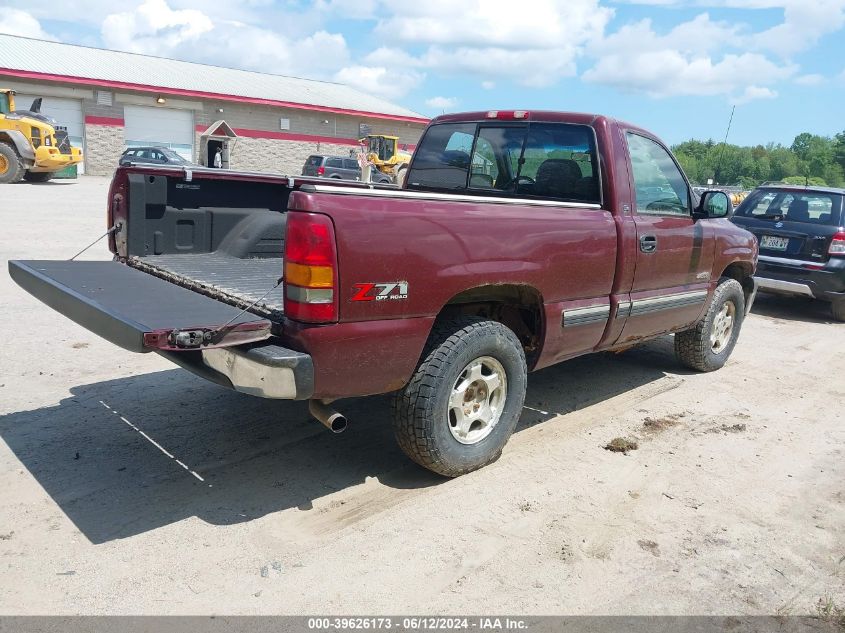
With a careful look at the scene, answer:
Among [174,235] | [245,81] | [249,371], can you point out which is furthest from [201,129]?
[249,371]

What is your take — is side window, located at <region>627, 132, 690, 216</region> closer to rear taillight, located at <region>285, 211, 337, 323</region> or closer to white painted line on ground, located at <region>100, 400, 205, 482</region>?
rear taillight, located at <region>285, 211, 337, 323</region>

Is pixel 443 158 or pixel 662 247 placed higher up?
pixel 443 158

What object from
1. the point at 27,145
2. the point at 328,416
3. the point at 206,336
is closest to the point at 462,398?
the point at 328,416

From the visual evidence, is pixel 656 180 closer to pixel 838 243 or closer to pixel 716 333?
pixel 716 333

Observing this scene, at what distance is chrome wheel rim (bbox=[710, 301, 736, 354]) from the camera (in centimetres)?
646

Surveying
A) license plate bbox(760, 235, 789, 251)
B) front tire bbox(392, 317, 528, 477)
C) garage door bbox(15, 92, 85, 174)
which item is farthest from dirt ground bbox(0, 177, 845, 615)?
garage door bbox(15, 92, 85, 174)

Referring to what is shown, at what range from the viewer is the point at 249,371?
314cm

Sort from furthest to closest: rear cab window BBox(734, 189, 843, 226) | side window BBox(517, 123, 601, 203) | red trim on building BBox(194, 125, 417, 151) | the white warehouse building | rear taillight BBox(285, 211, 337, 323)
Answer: red trim on building BBox(194, 125, 417, 151) < the white warehouse building < rear cab window BBox(734, 189, 843, 226) < side window BBox(517, 123, 601, 203) < rear taillight BBox(285, 211, 337, 323)

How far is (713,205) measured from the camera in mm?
5566

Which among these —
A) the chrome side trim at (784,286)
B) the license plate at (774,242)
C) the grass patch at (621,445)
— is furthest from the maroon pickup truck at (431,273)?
the license plate at (774,242)

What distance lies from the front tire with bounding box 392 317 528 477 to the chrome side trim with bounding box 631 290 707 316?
50.4 inches

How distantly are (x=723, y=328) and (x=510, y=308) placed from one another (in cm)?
312

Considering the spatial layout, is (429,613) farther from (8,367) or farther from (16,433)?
(8,367)

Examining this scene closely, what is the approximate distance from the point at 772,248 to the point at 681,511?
707cm
